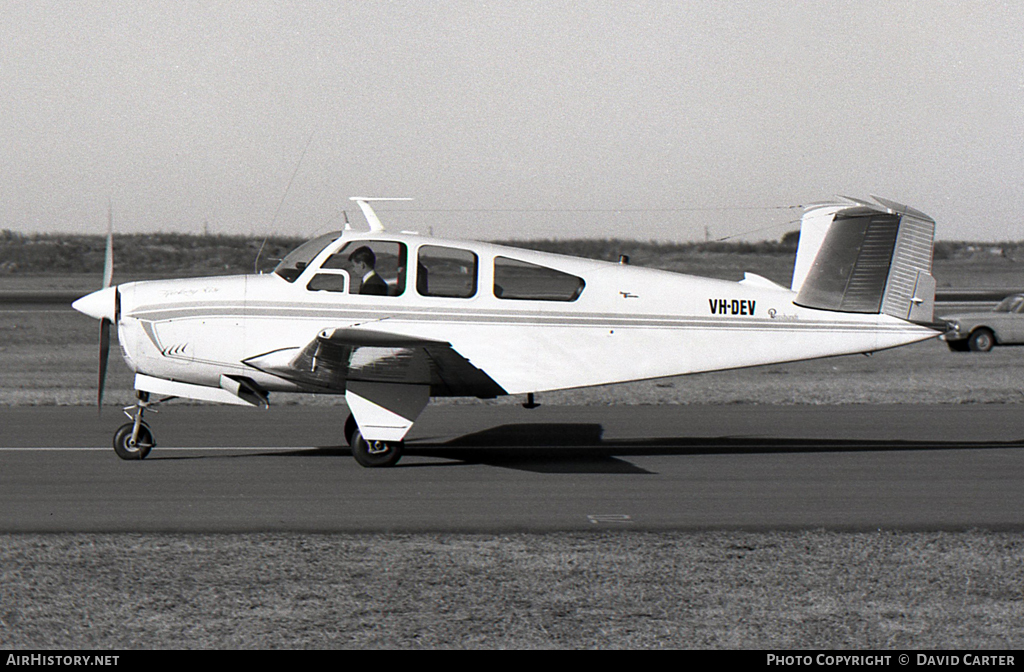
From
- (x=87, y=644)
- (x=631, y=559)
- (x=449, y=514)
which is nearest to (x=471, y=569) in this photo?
(x=631, y=559)

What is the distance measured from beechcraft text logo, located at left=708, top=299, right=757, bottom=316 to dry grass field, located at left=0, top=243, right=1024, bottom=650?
3.95 metres

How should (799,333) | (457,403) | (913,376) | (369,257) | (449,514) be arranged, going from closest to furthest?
1. (449,514)
2. (369,257)
3. (799,333)
4. (457,403)
5. (913,376)

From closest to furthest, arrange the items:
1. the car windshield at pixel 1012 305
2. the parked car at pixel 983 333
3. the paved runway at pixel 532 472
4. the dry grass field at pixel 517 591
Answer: the dry grass field at pixel 517 591
the paved runway at pixel 532 472
the parked car at pixel 983 333
the car windshield at pixel 1012 305

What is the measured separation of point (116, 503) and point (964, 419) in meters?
11.4

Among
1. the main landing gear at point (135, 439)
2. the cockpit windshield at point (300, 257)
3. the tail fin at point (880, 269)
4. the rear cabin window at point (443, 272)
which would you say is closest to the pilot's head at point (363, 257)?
the cockpit windshield at point (300, 257)

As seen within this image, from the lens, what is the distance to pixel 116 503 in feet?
29.2

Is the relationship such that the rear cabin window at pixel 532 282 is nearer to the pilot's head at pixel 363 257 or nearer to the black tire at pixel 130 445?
the pilot's head at pixel 363 257

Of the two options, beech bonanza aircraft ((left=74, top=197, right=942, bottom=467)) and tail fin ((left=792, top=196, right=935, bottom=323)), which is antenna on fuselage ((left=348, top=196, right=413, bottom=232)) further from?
tail fin ((left=792, top=196, right=935, bottom=323))

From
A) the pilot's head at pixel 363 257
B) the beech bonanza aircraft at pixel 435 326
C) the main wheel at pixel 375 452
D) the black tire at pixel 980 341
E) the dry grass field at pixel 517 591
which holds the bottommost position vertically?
the main wheel at pixel 375 452

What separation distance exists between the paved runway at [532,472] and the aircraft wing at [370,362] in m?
0.95

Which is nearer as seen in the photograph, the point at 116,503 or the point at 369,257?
the point at 116,503

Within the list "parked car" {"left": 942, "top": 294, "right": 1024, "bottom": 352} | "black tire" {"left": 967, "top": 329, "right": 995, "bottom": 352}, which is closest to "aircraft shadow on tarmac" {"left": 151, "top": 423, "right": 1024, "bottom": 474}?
"parked car" {"left": 942, "top": 294, "right": 1024, "bottom": 352}

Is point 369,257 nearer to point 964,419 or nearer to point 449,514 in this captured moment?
point 449,514

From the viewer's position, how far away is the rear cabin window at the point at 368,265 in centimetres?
1064
